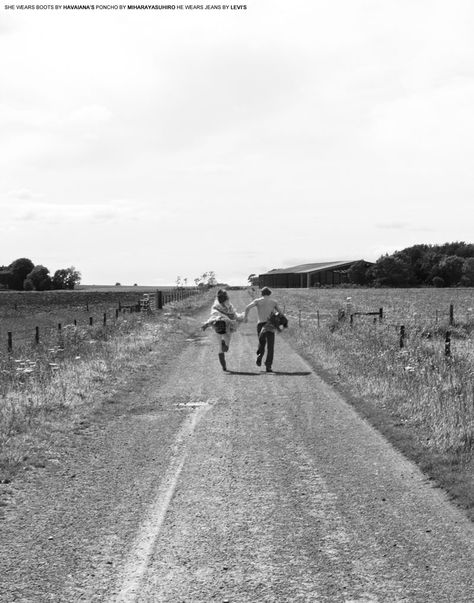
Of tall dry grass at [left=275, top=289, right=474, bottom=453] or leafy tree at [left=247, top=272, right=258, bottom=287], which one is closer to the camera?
tall dry grass at [left=275, top=289, right=474, bottom=453]

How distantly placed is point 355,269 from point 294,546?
114381mm

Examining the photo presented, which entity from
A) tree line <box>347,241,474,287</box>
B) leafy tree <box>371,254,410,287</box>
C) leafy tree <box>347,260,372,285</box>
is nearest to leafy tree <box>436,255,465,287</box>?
tree line <box>347,241,474,287</box>

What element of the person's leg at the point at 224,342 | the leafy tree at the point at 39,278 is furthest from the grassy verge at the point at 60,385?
the leafy tree at the point at 39,278

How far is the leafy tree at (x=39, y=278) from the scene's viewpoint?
145500 millimetres

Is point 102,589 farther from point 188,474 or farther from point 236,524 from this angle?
point 188,474

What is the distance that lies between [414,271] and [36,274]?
290 ft

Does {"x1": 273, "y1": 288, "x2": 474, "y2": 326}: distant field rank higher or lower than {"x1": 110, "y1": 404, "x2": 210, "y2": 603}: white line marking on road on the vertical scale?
higher

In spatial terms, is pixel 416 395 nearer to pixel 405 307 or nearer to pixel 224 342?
pixel 224 342

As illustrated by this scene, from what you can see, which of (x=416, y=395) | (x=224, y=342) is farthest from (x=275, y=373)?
(x=416, y=395)

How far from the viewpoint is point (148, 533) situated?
5.11 meters

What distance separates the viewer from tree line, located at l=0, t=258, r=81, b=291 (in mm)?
147500

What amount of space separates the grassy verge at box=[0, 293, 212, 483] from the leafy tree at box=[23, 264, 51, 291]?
129939 millimetres

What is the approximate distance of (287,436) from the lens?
8445 mm

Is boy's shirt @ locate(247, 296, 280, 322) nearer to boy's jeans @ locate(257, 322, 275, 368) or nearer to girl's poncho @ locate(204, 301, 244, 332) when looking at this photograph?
boy's jeans @ locate(257, 322, 275, 368)
